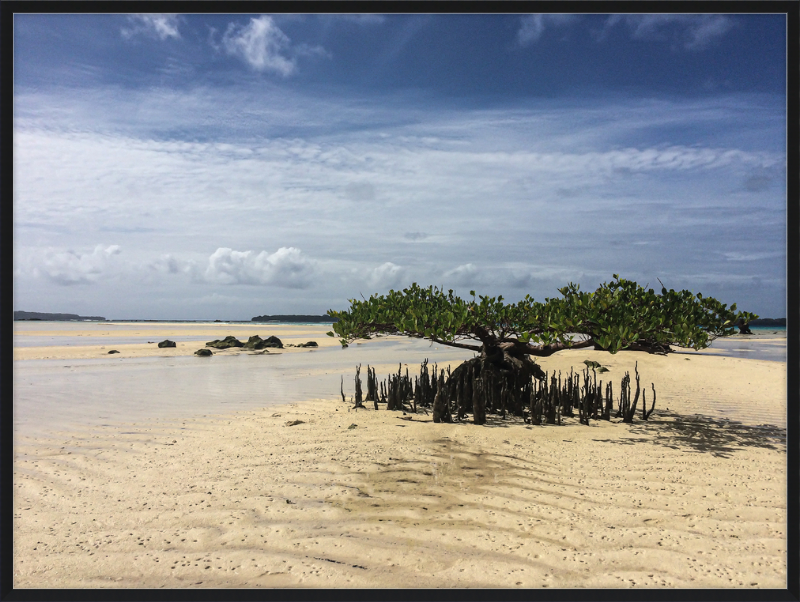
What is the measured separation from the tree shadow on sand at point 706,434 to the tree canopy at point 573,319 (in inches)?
54.2

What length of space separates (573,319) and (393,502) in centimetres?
414

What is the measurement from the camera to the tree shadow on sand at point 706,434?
22.9 ft

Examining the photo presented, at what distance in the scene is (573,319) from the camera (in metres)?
7.34

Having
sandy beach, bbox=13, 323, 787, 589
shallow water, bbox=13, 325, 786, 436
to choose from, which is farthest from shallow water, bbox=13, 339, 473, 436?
sandy beach, bbox=13, 323, 787, 589

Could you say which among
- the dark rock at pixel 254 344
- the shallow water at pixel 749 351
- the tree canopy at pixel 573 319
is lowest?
the shallow water at pixel 749 351

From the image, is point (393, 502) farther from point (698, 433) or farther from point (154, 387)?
point (154, 387)

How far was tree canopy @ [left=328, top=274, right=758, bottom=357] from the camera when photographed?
281 inches

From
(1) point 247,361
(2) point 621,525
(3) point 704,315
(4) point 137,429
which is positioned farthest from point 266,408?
(1) point 247,361

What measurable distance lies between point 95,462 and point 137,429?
72.4 inches

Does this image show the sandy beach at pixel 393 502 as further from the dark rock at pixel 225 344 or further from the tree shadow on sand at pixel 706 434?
the dark rock at pixel 225 344

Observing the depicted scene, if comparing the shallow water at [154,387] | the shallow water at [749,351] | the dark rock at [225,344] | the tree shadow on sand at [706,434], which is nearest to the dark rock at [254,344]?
the dark rock at [225,344]

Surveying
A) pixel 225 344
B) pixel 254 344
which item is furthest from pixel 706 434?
pixel 225 344

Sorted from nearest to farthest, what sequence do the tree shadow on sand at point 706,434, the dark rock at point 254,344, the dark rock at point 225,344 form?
the tree shadow on sand at point 706,434
the dark rock at point 225,344
the dark rock at point 254,344

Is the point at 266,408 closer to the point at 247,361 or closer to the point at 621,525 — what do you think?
the point at 621,525
